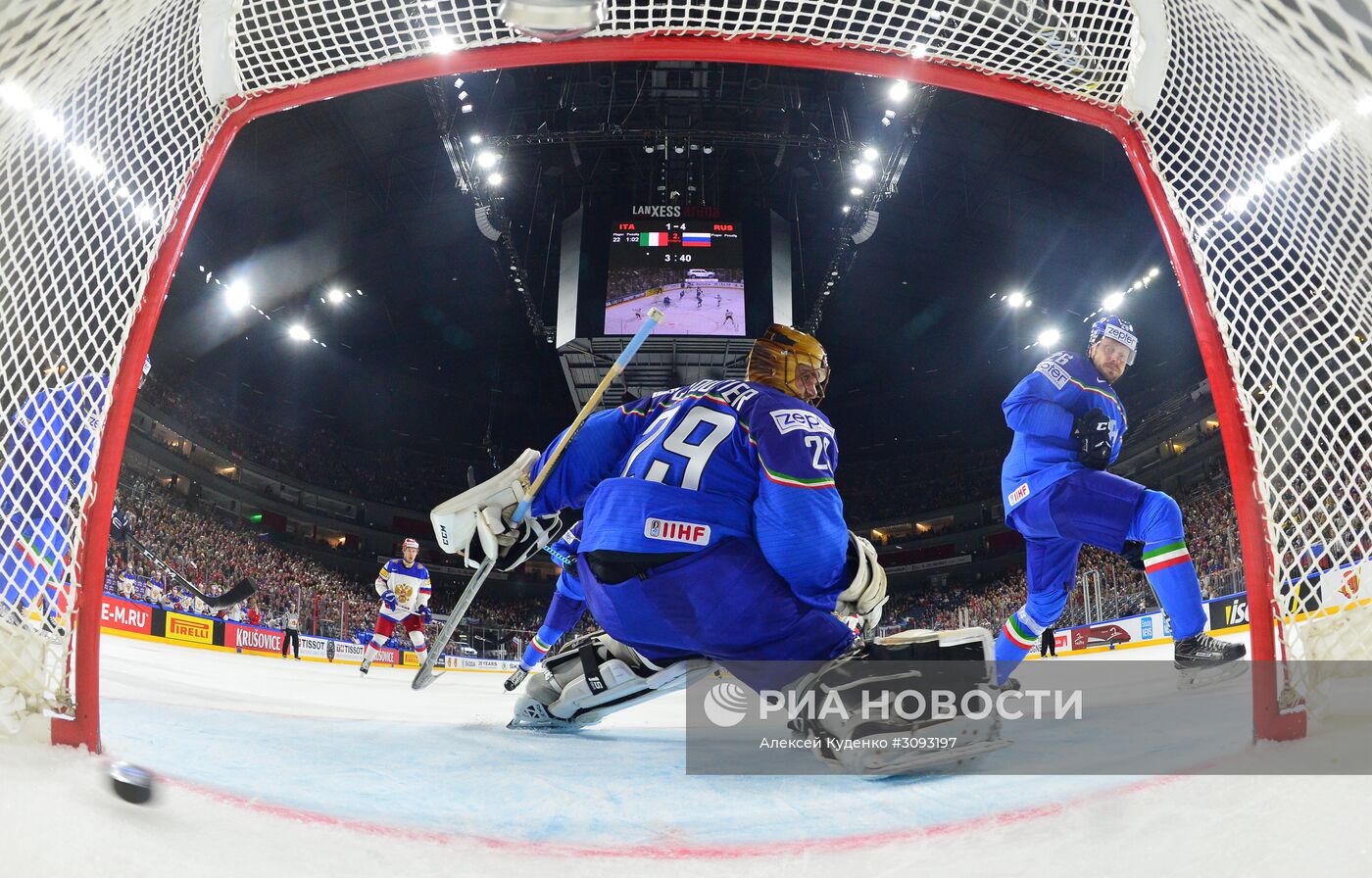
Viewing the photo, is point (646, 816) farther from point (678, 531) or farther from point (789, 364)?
point (789, 364)

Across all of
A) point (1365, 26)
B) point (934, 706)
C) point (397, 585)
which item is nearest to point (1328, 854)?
point (934, 706)

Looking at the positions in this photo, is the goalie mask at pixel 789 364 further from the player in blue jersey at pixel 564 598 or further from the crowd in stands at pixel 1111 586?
the crowd in stands at pixel 1111 586

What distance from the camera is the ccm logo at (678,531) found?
1776 millimetres

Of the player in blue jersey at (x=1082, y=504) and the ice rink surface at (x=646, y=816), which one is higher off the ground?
the player in blue jersey at (x=1082, y=504)

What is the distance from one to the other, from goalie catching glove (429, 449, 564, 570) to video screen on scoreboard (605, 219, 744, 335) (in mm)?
7625

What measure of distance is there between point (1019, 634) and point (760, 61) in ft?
7.19

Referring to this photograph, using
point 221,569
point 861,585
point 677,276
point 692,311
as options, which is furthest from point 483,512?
point 221,569

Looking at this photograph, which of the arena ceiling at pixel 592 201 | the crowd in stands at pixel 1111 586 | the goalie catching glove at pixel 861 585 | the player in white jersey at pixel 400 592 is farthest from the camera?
the arena ceiling at pixel 592 201

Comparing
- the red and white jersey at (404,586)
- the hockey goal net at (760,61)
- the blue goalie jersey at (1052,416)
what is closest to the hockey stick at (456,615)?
the hockey goal net at (760,61)

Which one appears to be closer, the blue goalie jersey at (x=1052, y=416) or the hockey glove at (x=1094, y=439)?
the hockey glove at (x=1094, y=439)

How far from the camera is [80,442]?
1487 mm

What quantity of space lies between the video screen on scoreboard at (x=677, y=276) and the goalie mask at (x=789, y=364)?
7.73 m

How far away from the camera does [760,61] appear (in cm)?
175

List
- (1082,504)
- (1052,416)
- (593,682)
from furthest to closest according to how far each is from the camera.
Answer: (1052,416), (1082,504), (593,682)
